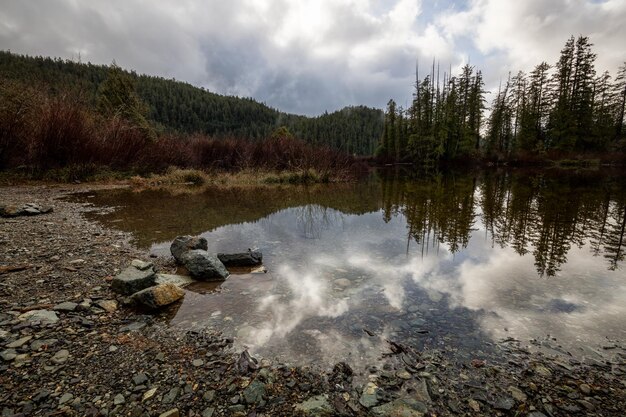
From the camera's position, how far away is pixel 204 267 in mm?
3873

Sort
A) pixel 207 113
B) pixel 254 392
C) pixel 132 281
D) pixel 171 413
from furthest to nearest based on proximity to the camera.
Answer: pixel 207 113
pixel 132 281
pixel 254 392
pixel 171 413

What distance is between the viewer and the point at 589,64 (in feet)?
101

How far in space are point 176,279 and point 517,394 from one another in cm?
366

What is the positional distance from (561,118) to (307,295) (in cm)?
3946

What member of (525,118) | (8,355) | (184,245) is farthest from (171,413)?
(525,118)

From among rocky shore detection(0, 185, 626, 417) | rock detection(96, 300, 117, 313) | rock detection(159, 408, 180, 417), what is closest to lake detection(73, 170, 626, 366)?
rocky shore detection(0, 185, 626, 417)

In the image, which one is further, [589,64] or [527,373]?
[589,64]

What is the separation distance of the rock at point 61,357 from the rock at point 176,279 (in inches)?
52.4

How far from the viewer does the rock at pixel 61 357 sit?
209 centimetres

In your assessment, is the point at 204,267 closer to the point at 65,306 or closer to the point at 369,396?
the point at 65,306

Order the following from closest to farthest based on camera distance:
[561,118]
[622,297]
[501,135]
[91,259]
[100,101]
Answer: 1. [622,297]
2. [91,259]
3. [100,101]
4. [561,118]
5. [501,135]

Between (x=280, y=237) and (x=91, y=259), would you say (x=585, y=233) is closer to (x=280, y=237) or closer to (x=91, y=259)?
(x=280, y=237)

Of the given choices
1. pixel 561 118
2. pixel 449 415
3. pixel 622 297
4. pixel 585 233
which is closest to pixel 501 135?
pixel 561 118

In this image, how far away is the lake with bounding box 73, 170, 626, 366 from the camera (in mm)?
2586
